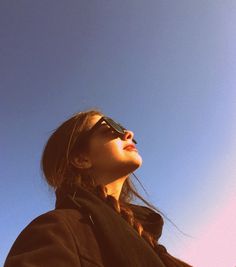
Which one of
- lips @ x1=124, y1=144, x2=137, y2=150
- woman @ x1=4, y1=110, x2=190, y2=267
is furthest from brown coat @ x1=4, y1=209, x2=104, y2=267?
lips @ x1=124, y1=144, x2=137, y2=150

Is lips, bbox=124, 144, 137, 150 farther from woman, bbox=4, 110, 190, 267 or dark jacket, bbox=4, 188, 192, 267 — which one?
dark jacket, bbox=4, 188, 192, 267

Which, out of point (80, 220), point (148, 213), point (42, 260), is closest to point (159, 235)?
point (148, 213)

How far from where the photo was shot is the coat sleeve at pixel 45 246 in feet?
7.00

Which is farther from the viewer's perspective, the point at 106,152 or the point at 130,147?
the point at 130,147

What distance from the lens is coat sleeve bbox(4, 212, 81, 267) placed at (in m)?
2.13

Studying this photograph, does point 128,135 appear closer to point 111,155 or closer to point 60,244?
point 111,155

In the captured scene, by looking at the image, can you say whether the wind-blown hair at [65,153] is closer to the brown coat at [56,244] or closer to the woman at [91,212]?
the woman at [91,212]

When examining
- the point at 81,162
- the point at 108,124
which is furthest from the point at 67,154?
the point at 108,124

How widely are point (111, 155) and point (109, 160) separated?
0.06 metres

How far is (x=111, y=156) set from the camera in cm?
386

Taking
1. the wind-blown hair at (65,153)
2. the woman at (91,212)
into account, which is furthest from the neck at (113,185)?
the wind-blown hair at (65,153)

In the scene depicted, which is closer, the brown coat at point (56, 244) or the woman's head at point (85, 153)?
the brown coat at point (56, 244)

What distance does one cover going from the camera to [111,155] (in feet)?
12.7

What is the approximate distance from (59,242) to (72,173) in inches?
63.6
